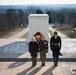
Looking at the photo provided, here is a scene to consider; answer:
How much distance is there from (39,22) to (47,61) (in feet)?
14.9

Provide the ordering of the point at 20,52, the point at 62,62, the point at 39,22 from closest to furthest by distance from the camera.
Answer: the point at 62,62 < the point at 20,52 < the point at 39,22

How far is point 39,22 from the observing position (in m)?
15.5

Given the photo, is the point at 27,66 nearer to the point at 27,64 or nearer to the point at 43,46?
the point at 27,64

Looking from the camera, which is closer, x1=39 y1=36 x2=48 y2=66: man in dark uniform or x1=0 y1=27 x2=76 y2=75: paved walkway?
x1=0 y1=27 x2=76 y2=75: paved walkway

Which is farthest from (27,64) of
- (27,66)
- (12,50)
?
(12,50)

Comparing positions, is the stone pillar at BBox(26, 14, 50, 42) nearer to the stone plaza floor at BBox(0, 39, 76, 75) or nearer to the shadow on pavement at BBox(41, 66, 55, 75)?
the stone plaza floor at BBox(0, 39, 76, 75)

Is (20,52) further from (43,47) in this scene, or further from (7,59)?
(43,47)

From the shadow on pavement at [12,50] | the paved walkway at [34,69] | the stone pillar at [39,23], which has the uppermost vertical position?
the stone pillar at [39,23]

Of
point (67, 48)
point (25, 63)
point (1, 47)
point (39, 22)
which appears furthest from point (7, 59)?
point (39, 22)

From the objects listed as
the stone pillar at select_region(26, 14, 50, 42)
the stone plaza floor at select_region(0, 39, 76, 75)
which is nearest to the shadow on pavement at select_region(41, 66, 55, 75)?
the stone plaza floor at select_region(0, 39, 76, 75)

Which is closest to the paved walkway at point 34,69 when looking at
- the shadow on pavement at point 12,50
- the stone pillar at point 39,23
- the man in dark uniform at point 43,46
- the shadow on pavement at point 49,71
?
the shadow on pavement at point 49,71

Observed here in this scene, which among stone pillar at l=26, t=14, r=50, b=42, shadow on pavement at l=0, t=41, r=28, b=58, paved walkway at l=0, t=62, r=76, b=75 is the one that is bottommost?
shadow on pavement at l=0, t=41, r=28, b=58

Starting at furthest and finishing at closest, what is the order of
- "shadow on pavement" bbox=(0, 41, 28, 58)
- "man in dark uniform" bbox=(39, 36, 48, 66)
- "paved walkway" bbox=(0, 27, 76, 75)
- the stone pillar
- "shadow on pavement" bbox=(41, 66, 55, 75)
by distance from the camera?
the stone pillar → "shadow on pavement" bbox=(0, 41, 28, 58) → "man in dark uniform" bbox=(39, 36, 48, 66) → "paved walkway" bbox=(0, 27, 76, 75) → "shadow on pavement" bbox=(41, 66, 55, 75)

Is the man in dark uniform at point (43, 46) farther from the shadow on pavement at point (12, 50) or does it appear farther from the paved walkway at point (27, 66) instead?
→ the shadow on pavement at point (12, 50)
